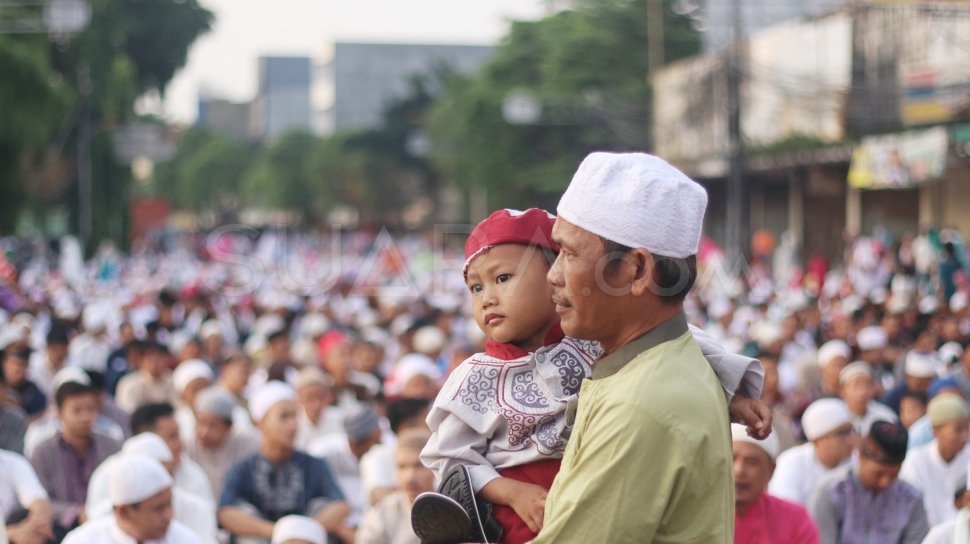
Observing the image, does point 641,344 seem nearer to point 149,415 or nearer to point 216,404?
point 149,415

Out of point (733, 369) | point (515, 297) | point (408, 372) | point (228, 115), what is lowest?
point (408, 372)

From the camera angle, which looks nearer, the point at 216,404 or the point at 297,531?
the point at 297,531

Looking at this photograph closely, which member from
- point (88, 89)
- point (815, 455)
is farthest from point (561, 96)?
point (815, 455)

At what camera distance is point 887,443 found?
5641mm

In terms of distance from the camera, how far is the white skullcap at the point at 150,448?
6203mm

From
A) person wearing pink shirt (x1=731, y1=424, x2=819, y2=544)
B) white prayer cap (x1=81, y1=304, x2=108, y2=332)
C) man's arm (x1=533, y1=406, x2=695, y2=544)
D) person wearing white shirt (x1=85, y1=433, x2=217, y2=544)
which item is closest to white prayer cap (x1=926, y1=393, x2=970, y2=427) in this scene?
person wearing pink shirt (x1=731, y1=424, x2=819, y2=544)

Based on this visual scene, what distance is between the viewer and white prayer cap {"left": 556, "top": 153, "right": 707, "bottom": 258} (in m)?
2.18

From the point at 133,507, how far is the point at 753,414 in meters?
3.54

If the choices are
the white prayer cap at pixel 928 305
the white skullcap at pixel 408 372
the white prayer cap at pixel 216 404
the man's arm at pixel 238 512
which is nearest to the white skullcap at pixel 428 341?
the white skullcap at pixel 408 372

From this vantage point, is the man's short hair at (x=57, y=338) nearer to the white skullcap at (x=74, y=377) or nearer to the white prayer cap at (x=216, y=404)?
the white skullcap at (x=74, y=377)

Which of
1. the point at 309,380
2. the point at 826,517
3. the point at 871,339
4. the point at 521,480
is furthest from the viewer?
the point at 871,339

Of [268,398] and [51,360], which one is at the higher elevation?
[268,398]

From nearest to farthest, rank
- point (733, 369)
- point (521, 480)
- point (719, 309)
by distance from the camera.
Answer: point (733, 369) < point (521, 480) < point (719, 309)

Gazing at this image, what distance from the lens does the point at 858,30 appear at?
27219mm
